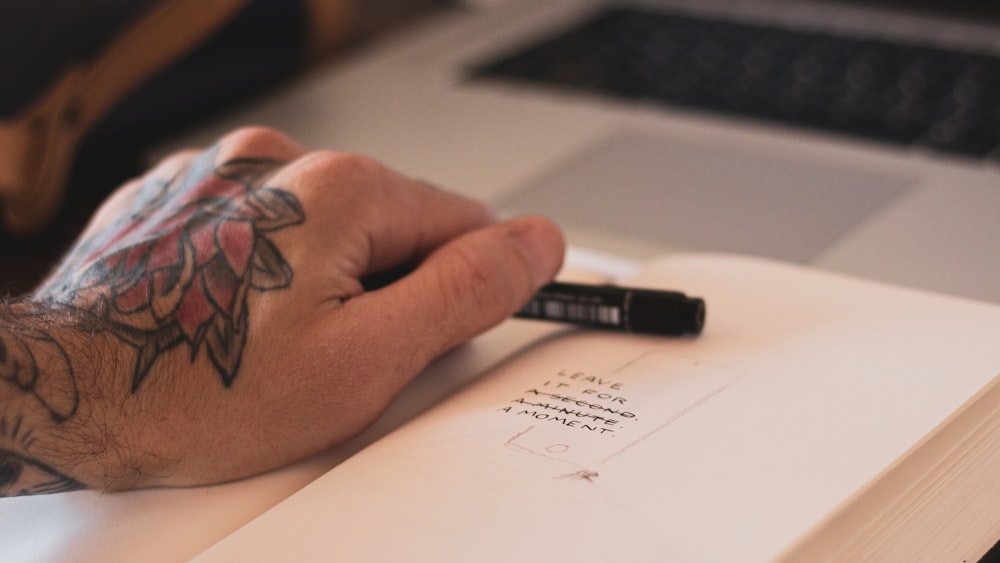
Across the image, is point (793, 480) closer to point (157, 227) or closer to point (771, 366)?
Answer: point (771, 366)

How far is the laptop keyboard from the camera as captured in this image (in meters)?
0.86

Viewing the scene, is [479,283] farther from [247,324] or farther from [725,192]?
[725,192]

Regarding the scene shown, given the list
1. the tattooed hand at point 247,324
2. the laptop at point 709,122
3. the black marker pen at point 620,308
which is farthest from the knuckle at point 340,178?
the laptop at point 709,122

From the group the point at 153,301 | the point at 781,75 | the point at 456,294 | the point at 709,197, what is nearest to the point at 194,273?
the point at 153,301

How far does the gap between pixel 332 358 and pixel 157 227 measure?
0.14m

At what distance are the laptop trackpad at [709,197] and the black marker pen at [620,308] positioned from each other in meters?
0.19

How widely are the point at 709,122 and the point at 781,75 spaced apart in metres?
0.11

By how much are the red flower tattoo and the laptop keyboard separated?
48 cm

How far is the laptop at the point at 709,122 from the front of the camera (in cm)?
73

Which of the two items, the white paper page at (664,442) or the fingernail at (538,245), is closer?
the white paper page at (664,442)

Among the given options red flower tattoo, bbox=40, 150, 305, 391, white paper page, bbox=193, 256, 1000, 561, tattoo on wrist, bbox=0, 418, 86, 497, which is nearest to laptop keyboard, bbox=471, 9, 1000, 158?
white paper page, bbox=193, 256, 1000, 561

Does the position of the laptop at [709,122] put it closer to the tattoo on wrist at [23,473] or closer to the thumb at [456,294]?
the thumb at [456,294]

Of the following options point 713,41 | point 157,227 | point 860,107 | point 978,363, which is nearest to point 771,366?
point 978,363

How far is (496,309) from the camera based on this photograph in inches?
21.0
